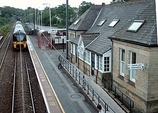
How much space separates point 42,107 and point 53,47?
84.0ft

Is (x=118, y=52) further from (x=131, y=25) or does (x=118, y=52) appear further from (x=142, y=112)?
(x=142, y=112)

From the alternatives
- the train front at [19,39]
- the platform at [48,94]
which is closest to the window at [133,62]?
the platform at [48,94]

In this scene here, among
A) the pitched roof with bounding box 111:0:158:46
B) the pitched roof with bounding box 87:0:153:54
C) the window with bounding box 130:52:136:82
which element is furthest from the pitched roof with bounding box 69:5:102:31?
the window with bounding box 130:52:136:82

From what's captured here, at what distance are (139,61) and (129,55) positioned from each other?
55.2 inches

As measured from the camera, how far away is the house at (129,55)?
45.0 feet

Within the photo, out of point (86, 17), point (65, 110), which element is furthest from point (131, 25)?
point (86, 17)

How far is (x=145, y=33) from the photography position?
48.4 feet

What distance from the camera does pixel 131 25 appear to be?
17.1 m

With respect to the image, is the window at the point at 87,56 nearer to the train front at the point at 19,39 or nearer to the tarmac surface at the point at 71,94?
the tarmac surface at the point at 71,94

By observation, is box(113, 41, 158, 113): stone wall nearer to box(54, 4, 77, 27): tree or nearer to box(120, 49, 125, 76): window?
box(120, 49, 125, 76): window

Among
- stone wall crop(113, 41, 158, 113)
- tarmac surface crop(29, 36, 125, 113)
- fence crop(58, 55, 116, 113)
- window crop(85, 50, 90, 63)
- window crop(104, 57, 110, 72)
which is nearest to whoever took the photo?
stone wall crop(113, 41, 158, 113)

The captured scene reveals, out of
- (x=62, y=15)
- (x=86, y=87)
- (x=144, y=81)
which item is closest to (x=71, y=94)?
(x=86, y=87)

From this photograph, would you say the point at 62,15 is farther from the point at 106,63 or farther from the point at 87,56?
the point at 106,63

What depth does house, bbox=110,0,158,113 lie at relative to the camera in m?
13.6
